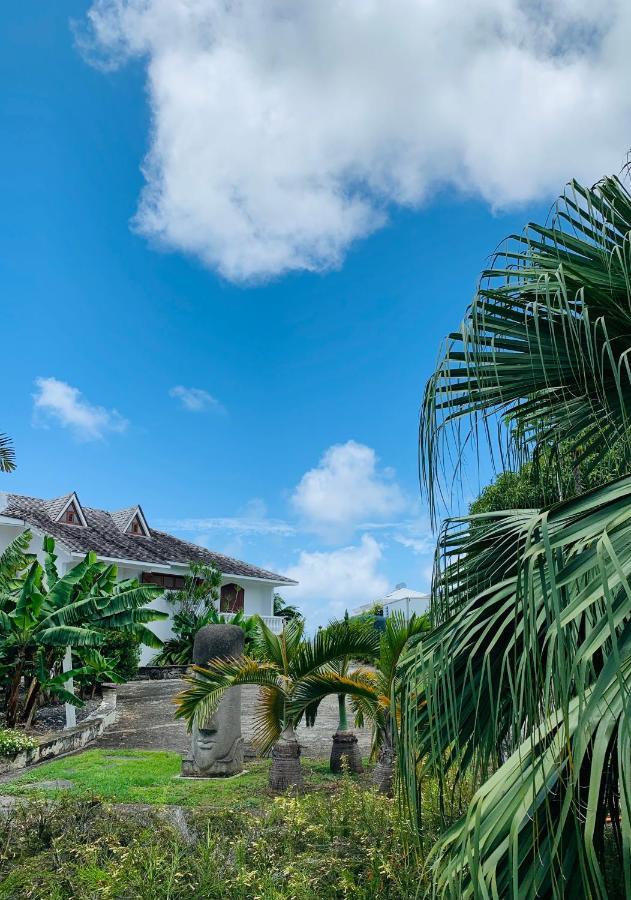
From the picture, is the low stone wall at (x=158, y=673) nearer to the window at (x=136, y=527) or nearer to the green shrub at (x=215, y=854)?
the window at (x=136, y=527)

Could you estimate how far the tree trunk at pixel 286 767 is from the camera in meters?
8.12

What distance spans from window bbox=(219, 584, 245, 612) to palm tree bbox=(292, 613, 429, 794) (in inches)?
855

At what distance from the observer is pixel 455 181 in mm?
7457

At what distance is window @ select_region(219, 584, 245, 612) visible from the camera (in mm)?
30062

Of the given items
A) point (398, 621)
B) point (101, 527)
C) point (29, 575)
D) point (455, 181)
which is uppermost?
point (101, 527)

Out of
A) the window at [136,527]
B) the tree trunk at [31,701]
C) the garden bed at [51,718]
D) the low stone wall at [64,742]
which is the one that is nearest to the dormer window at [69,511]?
the window at [136,527]

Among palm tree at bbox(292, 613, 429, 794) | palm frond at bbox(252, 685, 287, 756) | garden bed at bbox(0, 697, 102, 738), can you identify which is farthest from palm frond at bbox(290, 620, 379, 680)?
garden bed at bbox(0, 697, 102, 738)

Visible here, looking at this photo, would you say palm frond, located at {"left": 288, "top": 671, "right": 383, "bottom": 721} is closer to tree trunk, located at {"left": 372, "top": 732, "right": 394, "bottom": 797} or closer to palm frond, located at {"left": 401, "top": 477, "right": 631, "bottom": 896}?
tree trunk, located at {"left": 372, "top": 732, "right": 394, "bottom": 797}

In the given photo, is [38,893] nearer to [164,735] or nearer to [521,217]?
[521,217]

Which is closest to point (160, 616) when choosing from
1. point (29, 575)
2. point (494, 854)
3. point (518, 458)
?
point (29, 575)

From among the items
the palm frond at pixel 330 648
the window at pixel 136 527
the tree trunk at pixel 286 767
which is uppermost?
the window at pixel 136 527

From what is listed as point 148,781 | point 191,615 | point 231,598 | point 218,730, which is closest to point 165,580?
point 191,615

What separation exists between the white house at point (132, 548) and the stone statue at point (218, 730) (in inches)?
519

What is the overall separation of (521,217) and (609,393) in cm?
122
